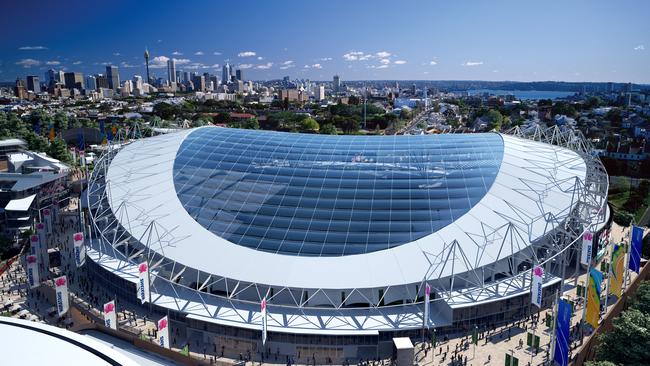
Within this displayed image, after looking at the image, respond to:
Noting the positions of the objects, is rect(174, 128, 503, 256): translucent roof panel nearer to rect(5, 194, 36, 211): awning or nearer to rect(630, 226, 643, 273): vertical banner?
rect(630, 226, 643, 273): vertical banner

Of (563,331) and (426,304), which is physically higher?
(426,304)

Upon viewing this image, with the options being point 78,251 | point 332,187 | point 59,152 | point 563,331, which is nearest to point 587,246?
point 563,331

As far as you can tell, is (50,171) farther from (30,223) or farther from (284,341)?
(284,341)

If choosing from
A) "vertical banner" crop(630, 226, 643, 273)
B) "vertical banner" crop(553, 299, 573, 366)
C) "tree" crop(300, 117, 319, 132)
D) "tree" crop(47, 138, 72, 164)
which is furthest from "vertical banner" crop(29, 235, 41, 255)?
"tree" crop(300, 117, 319, 132)

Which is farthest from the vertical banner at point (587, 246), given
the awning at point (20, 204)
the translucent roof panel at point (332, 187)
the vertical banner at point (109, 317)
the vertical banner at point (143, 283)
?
the awning at point (20, 204)

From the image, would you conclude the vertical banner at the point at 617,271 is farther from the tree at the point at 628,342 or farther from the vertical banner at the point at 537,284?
the vertical banner at the point at 537,284

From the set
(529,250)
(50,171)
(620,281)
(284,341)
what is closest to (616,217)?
(620,281)

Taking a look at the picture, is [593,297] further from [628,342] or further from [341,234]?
[341,234]
